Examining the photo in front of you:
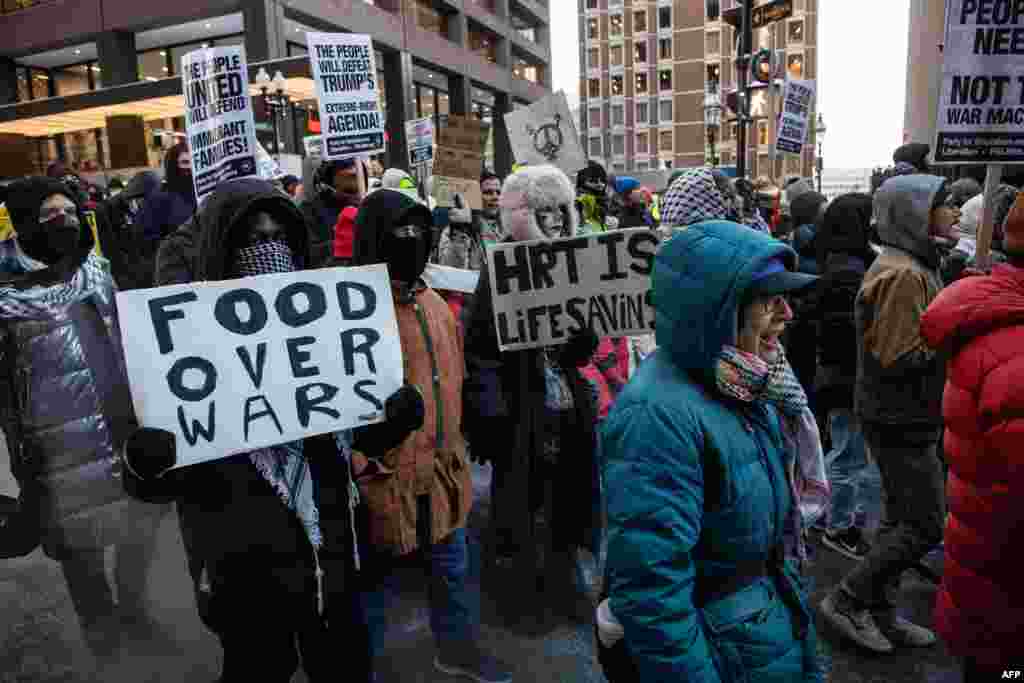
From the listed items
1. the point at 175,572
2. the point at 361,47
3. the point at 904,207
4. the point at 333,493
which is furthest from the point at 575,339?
the point at 361,47

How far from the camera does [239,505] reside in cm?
232

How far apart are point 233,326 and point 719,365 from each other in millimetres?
1405

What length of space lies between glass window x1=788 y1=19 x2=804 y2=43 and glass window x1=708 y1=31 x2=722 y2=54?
6585mm

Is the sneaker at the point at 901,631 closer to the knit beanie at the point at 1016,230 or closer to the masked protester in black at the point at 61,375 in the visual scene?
the knit beanie at the point at 1016,230

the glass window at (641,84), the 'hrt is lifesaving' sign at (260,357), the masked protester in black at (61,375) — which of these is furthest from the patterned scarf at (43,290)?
the glass window at (641,84)

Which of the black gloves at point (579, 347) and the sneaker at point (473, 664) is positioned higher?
the black gloves at point (579, 347)

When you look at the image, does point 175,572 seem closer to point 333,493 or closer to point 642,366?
point 333,493

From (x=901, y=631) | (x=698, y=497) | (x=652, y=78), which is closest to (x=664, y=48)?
(x=652, y=78)

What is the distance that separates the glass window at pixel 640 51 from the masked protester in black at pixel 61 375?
263ft

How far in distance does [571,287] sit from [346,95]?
106 inches

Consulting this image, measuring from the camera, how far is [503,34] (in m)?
43.9

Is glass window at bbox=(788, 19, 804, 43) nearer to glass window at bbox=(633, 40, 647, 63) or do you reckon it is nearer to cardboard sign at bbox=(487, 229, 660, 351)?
glass window at bbox=(633, 40, 647, 63)

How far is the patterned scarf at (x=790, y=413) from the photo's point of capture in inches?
70.0

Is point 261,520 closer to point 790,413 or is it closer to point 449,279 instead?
point 790,413
